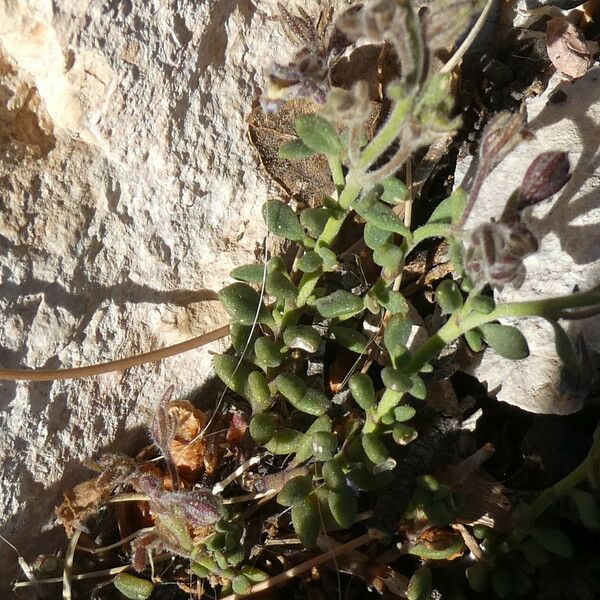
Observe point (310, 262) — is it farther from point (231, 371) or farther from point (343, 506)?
point (343, 506)

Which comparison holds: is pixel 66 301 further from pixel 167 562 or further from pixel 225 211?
pixel 167 562

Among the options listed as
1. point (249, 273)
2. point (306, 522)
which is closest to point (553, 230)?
point (249, 273)

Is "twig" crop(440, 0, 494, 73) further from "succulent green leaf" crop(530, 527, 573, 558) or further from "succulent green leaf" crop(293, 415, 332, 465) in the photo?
"succulent green leaf" crop(530, 527, 573, 558)

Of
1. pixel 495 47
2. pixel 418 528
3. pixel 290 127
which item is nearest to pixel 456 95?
pixel 495 47

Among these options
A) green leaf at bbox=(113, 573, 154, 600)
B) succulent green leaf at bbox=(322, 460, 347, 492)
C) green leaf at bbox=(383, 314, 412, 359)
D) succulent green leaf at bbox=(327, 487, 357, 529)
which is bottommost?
green leaf at bbox=(113, 573, 154, 600)

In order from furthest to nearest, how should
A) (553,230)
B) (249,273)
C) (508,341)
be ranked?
1. (553,230)
2. (249,273)
3. (508,341)

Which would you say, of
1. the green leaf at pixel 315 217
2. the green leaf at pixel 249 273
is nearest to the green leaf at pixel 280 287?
the green leaf at pixel 249 273

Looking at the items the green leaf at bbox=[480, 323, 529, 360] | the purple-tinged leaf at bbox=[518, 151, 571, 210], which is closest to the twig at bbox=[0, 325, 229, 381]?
the green leaf at bbox=[480, 323, 529, 360]
